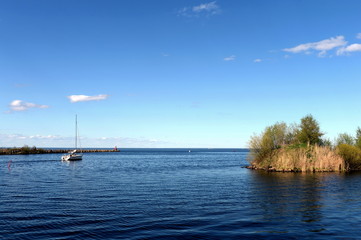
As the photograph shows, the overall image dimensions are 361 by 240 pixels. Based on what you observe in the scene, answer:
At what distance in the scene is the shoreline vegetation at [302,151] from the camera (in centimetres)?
6153

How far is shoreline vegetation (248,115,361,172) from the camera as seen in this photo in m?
61.5

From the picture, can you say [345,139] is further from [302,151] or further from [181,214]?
[181,214]

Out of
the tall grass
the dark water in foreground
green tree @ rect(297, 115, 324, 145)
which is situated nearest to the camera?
the dark water in foreground

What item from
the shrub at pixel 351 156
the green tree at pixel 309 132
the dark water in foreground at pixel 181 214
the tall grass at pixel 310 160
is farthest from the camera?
the green tree at pixel 309 132

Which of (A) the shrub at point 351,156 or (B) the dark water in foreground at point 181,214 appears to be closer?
(B) the dark water in foreground at point 181,214

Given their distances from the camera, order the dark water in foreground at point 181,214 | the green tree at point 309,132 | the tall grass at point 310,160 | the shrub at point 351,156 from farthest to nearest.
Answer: the green tree at point 309,132
the shrub at point 351,156
the tall grass at point 310,160
the dark water in foreground at point 181,214

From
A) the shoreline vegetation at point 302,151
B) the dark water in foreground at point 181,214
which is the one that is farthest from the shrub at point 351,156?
the dark water in foreground at point 181,214

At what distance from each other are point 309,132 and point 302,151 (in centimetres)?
1401

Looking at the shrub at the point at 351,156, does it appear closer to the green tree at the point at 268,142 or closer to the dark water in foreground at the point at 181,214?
the green tree at the point at 268,142

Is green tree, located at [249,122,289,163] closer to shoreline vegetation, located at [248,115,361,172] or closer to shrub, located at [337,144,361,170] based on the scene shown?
shoreline vegetation, located at [248,115,361,172]

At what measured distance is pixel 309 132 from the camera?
Result: 75.8m

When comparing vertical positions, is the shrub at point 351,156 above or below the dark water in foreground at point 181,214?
above

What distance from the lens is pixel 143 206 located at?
27.2 metres

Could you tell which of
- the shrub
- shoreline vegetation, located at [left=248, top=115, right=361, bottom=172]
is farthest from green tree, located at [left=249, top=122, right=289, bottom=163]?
the shrub
